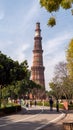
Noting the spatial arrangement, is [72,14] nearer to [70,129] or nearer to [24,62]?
[70,129]

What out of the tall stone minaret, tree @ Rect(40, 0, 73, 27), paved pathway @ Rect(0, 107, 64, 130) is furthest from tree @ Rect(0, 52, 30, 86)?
the tall stone minaret

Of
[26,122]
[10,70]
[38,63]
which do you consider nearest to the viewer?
[26,122]

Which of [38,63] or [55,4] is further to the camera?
[38,63]

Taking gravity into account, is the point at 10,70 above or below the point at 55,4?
above

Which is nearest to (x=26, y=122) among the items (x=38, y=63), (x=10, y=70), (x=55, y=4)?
(x=55, y=4)

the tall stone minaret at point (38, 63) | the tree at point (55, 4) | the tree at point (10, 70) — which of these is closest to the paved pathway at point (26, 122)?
the tree at point (55, 4)

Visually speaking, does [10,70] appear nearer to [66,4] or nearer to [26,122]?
[26,122]

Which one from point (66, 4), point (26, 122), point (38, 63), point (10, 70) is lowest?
point (26, 122)

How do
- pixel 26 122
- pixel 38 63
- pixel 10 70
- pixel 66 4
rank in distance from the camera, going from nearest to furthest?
pixel 66 4 < pixel 26 122 < pixel 10 70 < pixel 38 63

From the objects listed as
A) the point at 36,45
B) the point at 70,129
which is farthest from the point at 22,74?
the point at 36,45

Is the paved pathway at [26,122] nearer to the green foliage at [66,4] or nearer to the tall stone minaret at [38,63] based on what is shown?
the green foliage at [66,4]

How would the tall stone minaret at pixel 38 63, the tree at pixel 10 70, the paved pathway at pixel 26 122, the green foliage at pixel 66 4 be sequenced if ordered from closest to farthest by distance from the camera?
the green foliage at pixel 66 4, the paved pathway at pixel 26 122, the tree at pixel 10 70, the tall stone minaret at pixel 38 63

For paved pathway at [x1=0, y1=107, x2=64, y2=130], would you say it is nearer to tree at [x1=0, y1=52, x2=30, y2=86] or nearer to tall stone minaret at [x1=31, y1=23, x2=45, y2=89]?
tree at [x1=0, y1=52, x2=30, y2=86]

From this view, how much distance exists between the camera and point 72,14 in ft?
45.3
